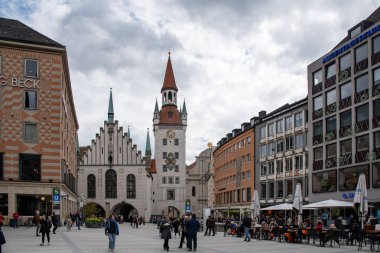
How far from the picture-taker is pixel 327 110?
165ft

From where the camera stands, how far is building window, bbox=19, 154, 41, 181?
4651 centimetres

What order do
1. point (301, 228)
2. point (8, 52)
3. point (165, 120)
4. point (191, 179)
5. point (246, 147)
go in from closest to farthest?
1. point (301, 228)
2. point (8, 52)
3. point (246, 147)
4. point (165, 120)
5. point (191, 179)

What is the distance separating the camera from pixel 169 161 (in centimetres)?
10775

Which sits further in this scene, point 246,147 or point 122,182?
point 122,182

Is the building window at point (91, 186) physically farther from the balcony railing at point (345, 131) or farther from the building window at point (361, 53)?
the building window at point (361, 53)

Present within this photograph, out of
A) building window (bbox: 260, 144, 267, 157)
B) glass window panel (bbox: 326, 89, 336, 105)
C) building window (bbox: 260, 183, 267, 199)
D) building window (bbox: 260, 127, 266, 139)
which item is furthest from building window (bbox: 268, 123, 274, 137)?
glass window panel (bbox: 326, 89, 336, 105)

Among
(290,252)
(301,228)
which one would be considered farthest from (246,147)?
(290,252)

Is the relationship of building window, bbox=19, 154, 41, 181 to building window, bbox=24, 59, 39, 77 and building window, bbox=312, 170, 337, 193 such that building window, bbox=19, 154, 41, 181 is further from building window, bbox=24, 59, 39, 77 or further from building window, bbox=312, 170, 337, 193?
building window, bbox=312, 170, 337, 193

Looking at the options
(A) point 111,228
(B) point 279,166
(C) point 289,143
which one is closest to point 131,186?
(B) point 279,166

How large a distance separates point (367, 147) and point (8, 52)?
30811 millimetres

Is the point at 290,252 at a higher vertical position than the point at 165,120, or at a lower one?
lower

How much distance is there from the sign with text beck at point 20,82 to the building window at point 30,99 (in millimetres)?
524

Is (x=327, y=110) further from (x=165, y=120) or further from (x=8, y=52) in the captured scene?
(x=165, y=120)

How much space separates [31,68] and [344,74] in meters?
27.2
